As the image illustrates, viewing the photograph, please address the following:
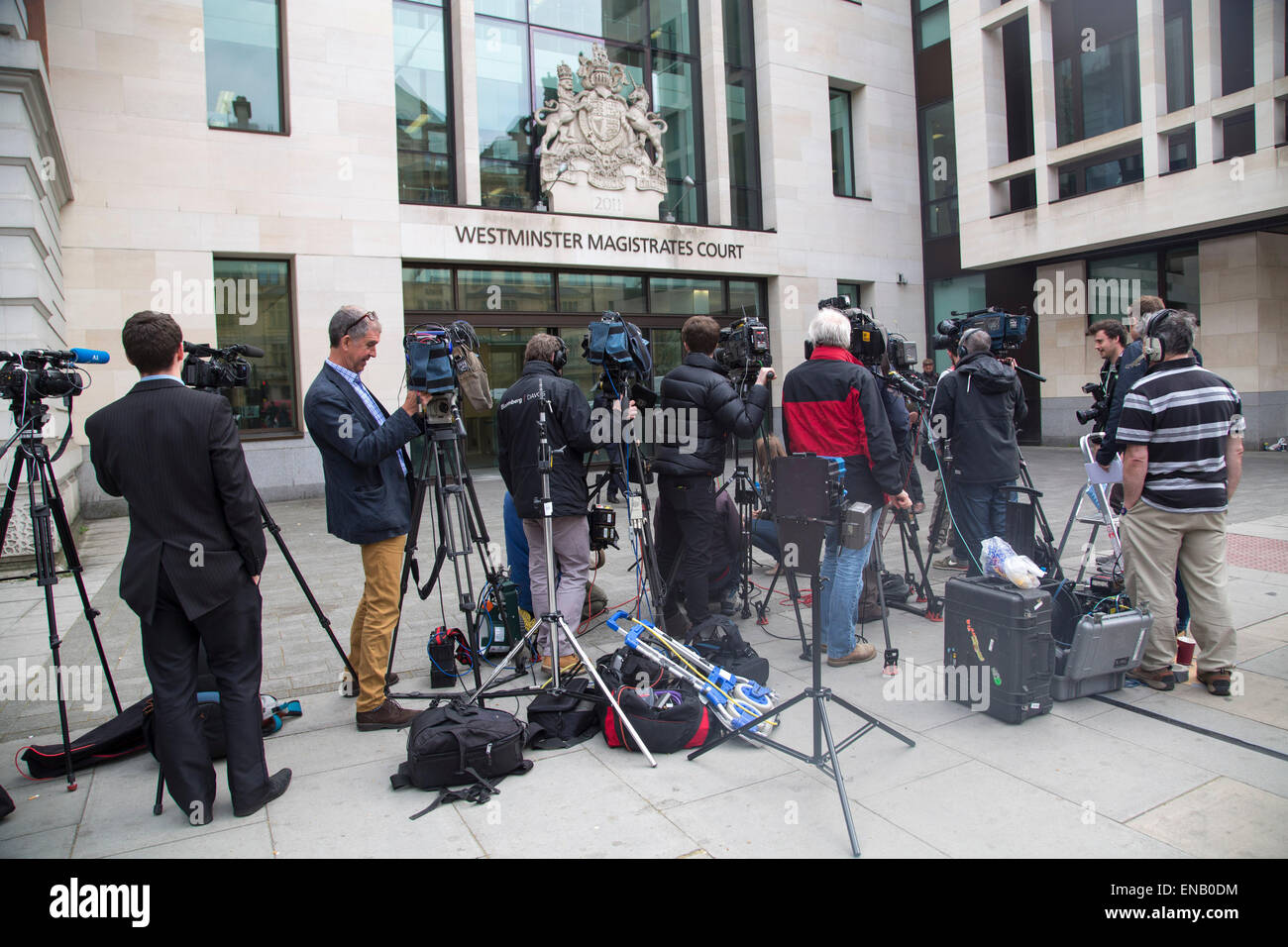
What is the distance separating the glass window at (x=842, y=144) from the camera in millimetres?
18812

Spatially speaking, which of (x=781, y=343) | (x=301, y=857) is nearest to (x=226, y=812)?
(x=301, y=857)

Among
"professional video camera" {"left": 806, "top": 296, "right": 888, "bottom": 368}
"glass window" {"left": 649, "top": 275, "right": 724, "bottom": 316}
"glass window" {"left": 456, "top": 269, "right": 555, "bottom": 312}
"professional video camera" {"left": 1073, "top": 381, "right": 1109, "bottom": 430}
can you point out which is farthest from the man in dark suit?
"glass window" {"left": 649, "top": 275, "right": 724, "bottom": 316}

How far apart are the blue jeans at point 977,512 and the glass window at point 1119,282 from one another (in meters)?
11.6

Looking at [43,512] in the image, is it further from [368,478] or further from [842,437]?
[842,437]

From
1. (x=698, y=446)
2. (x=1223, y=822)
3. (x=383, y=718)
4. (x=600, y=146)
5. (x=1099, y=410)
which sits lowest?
(x=1223, y=822)

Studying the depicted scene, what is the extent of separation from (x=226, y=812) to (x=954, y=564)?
6031 millimetres

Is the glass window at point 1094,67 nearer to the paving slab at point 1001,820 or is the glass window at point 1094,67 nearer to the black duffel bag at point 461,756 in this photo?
the paving slab at point 1001,820

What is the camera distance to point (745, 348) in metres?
5.39

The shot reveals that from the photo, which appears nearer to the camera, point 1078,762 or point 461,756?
point 461,756

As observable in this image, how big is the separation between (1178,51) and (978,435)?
42.9 ft

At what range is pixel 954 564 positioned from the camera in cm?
745


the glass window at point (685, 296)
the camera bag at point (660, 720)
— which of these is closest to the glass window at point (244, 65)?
the glass window at point (685, 296)

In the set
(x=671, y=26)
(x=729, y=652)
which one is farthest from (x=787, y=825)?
(x=671, y=26)

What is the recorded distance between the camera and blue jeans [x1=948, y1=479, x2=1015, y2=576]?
6191 millimetres
